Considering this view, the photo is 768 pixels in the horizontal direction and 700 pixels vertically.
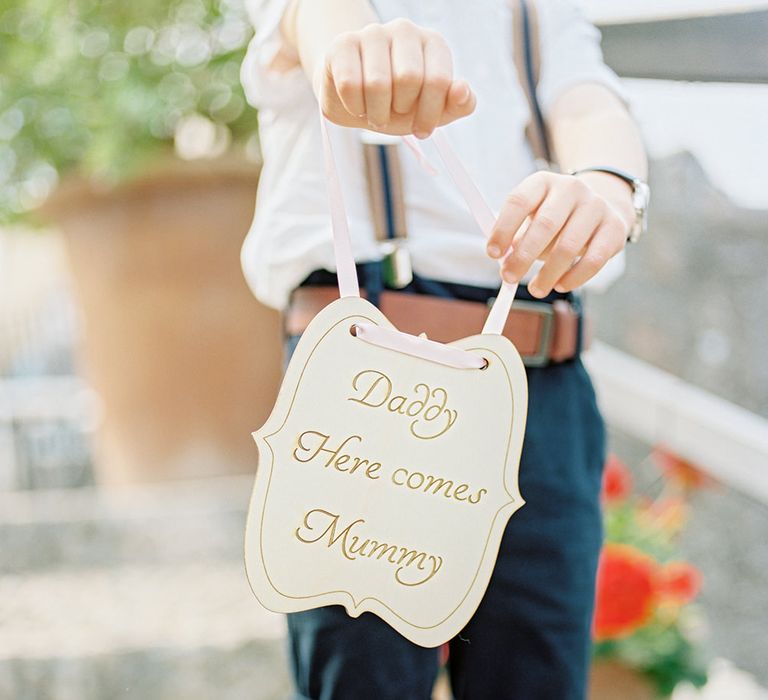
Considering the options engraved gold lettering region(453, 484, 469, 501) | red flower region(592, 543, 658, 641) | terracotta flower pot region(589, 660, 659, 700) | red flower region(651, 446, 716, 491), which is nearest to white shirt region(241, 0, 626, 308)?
engraved gold lettering region(453, 484, 469, 501)

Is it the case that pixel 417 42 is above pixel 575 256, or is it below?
above

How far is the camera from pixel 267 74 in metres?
0.64

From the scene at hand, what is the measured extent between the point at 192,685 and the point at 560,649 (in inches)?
22.8

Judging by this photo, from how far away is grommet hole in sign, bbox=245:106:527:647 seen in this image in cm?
45

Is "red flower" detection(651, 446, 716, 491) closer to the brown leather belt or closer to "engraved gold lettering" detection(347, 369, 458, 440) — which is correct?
the brown leather belt

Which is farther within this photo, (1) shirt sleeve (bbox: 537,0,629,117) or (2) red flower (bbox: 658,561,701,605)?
(2) red flower (bbox: 658,561,701,605)

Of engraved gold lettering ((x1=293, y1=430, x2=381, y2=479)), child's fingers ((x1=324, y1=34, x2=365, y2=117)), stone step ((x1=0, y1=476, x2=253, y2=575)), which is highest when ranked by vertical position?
child's fingers ((x1=324, y1=34, x2=365, y2=117))

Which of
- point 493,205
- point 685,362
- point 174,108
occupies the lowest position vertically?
point 685,362

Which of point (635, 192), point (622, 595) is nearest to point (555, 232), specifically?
point (635, 192)

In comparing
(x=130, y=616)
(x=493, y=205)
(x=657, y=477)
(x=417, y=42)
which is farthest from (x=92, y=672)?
(x=657, y=477)

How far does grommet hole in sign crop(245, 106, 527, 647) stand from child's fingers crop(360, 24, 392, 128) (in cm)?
4

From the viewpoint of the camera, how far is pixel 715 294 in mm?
1611

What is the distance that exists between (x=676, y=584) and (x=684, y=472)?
0.86 ft

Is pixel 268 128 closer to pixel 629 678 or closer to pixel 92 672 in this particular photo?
pixel 92 672
